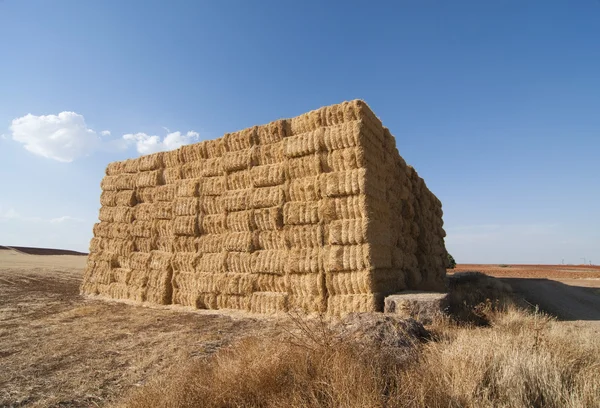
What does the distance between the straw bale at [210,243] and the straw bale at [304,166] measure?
342 cm

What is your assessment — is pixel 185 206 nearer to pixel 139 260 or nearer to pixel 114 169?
pixel 139 260

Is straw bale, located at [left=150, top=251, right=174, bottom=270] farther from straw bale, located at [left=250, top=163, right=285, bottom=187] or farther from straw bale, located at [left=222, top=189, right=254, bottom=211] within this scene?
straw bale, located at [left=250, top=163, right=285, bottom=187]

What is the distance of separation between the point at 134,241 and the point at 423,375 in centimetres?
1341

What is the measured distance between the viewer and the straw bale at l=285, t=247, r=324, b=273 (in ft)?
31.9

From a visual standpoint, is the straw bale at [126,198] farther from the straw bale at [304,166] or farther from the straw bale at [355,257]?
the straw bale at [355,257]

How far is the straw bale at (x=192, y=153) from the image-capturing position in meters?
13.0

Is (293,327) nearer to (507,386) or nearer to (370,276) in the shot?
(370,276)

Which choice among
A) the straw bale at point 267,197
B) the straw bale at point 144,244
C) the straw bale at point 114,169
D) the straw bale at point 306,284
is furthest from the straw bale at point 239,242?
the straw bale at point 114,169

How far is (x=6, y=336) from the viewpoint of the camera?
820 centimetres

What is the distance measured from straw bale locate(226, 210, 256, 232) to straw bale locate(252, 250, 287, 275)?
0.91m

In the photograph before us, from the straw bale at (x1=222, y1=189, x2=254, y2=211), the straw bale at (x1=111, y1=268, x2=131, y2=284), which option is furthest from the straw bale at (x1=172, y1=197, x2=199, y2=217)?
the straw bale at (x1=111, y1=268, x2=131, y2=284)

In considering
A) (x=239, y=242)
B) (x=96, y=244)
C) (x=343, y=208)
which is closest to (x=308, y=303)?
(x=343, y=208)

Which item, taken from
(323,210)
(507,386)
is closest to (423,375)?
(507,386)

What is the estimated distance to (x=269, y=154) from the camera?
1124 centimetres
